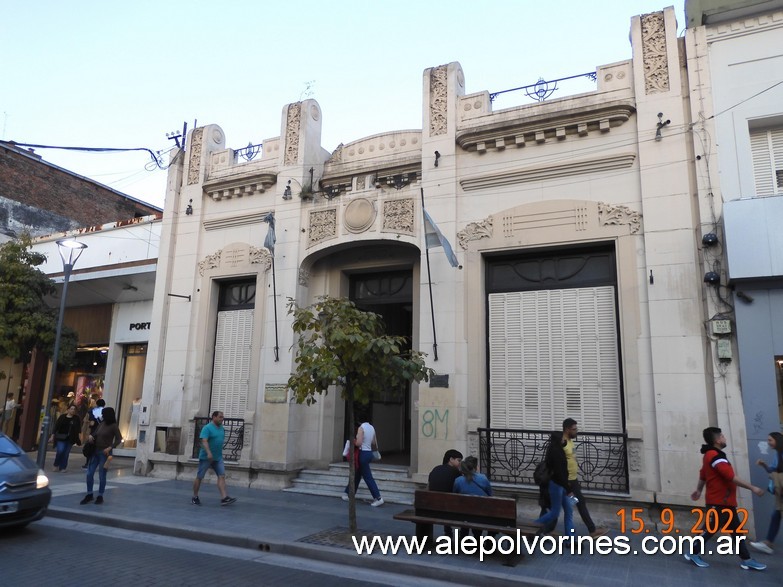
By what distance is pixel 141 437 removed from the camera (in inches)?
575

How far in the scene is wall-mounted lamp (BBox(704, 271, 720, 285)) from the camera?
934 centimetres

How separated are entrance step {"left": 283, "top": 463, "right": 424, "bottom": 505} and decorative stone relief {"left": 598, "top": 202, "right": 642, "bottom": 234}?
626cm

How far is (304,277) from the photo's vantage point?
13.8 meters

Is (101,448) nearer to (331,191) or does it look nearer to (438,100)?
(331,191)

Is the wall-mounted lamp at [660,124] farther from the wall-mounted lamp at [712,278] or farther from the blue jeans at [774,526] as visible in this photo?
the blue jeans at [774,526]

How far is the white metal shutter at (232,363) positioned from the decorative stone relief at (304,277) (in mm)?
1783

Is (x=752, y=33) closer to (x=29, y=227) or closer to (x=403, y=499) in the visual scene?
(x=403, y=499)

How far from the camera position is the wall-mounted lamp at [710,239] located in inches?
372

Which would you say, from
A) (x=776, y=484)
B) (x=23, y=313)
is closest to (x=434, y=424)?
(x=776, y=484)

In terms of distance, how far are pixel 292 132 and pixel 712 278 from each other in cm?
1014

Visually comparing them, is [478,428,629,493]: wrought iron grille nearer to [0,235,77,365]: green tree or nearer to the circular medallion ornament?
the circular medallion ornament

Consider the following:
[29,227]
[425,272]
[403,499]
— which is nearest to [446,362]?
[425,272]

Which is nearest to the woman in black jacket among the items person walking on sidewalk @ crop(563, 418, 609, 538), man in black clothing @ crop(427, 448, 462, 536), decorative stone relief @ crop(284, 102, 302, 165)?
person walking on sidewalk @ crop(563, 418, 609, 538)
